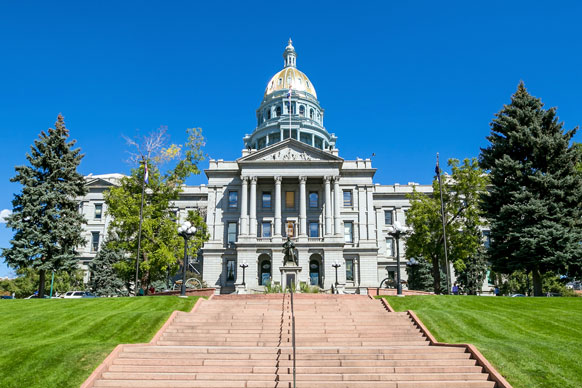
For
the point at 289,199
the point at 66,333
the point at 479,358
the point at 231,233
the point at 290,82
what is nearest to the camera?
the point at 479,358

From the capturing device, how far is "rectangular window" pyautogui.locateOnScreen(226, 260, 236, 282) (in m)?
52.9

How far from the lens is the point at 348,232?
54656mm

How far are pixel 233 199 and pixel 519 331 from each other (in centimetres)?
4147

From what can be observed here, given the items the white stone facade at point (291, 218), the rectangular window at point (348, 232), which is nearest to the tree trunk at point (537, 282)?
the white stone facade at point (291, 218)

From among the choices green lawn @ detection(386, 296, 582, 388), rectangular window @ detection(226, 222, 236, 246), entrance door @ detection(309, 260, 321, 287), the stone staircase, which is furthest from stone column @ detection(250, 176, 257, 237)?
the stone staircase

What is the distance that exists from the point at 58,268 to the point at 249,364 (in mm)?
24918

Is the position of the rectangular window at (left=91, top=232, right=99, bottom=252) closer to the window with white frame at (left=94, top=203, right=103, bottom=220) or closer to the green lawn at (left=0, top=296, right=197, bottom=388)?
the window with white frame at (left=94, top=203, right=103, bottom=220)

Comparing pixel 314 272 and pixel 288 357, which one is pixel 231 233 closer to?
pixel 314 272

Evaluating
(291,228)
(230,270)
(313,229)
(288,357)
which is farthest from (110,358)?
(313,229)

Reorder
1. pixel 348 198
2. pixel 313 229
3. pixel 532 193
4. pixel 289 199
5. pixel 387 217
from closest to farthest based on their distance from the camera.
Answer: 1. pixel 532 193
2. pixel 313 229
3. pixel 289 199
4. pixel 348 198
5. pixel 387 217

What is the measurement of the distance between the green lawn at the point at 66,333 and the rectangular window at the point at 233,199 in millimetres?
30523

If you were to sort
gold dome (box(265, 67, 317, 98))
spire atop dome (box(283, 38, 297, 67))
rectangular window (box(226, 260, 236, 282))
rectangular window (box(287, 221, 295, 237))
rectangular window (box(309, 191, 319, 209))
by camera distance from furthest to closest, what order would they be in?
spire atop dome (box(283, 38, 297, 67)), gold dome (box(265, 67, 317, 98)), rectangular window (box(309, 191, 319, 209)), rectangular window (box(226, 260, 236, 282)), rectangular window (box(287, 221, 295, 237))

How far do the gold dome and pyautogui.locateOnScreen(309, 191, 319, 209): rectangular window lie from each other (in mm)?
30511

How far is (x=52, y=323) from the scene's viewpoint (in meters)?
18.2
